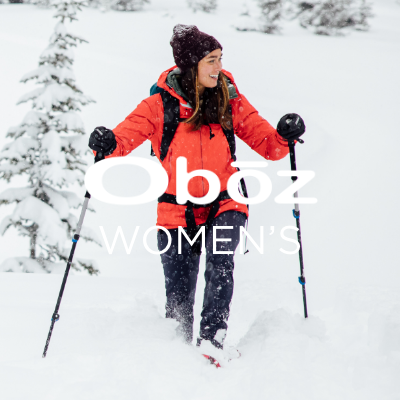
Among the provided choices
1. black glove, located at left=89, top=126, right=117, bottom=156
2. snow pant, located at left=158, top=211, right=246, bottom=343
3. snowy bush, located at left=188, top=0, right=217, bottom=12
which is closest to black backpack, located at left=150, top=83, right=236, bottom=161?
black glove, located at left=89, top=126, right=117, bottom=156

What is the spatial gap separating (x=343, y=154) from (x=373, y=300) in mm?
12782

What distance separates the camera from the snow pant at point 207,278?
3.27m

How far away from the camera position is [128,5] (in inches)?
1398

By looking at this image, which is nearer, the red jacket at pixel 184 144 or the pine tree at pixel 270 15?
the red jacket at pixel 184 144

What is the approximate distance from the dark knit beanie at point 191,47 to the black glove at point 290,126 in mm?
755

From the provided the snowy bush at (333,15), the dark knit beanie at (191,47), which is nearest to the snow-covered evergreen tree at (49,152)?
the dark knit beanie at (191,47)

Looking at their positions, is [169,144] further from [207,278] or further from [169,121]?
[207,278]

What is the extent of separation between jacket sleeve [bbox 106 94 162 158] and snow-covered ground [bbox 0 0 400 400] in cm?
135

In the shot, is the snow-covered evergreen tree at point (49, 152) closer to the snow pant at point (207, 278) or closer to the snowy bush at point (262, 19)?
the snow pant at point (207, 278)

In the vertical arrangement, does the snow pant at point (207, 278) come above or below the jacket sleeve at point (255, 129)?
below

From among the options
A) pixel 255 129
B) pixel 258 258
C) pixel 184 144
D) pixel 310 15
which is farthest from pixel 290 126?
pixel 310 15

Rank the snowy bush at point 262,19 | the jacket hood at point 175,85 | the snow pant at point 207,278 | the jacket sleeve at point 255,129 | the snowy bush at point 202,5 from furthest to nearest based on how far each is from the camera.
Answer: the snowy bush at point 202,5 < the snowy bush at point 262,19 < the jacket sleeve at point 255,129 < the jacket hood at point 175,85 < the snow pant at point 207,278

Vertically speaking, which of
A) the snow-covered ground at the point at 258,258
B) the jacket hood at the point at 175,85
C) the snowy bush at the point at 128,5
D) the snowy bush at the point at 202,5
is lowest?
the snow-covered ground at the point at 258,258

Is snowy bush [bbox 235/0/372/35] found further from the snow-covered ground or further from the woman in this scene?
the woman
